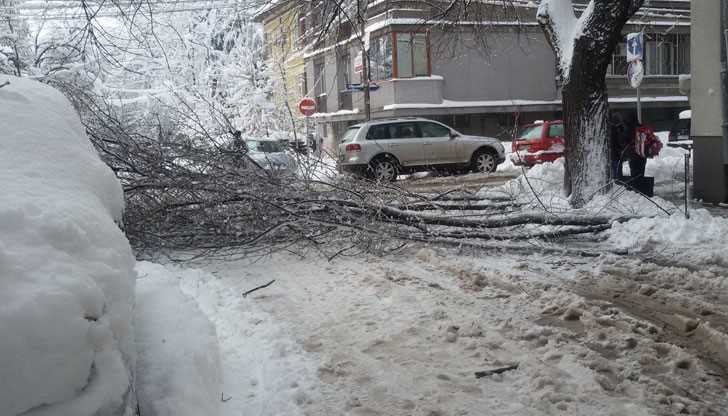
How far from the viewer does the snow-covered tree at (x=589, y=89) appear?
9.50 m

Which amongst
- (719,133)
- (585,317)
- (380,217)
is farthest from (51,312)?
(719,133)

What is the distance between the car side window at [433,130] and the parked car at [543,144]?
2119 mm

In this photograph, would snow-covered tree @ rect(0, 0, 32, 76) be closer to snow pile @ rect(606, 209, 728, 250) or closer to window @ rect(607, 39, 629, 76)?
snow pile @ rect(606, 209, 728, 250)

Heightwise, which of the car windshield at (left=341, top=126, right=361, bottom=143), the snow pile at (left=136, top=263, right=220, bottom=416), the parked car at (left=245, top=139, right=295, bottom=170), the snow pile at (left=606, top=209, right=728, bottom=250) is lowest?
the snow pile at (left=606, top=209, right=728, bottom=250)

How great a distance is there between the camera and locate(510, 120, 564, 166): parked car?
1817cm

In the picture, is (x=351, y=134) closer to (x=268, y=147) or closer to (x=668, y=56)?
(x=268, y=147)

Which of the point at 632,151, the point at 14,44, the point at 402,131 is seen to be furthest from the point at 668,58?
the point at 14,44

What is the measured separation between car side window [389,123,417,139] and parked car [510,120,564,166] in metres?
3.01

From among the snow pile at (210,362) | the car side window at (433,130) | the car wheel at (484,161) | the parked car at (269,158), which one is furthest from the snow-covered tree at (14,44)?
the snow pile at (210,362)

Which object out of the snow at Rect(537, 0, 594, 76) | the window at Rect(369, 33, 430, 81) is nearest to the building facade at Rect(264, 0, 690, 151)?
the window at Rect(369, 33, 430, 81)

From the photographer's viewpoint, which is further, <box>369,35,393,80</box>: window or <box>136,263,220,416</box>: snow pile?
<box>369,35,393,80</box>: window

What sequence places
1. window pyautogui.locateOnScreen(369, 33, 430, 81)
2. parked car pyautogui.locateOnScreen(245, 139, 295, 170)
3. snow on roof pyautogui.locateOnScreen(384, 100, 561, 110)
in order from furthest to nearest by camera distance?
window pyautogui.locateOnScreen(369, 33, 430, 81), snow on roof pyautogui.locateOnScreen(384, 100, 561, 110), parked car pyautogui.locateOnScreen(245, 139, 295, 170)

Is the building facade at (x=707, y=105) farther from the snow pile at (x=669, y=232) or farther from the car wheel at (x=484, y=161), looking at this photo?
the car wheel at (x=484, y=161)

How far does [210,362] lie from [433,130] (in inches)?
626
